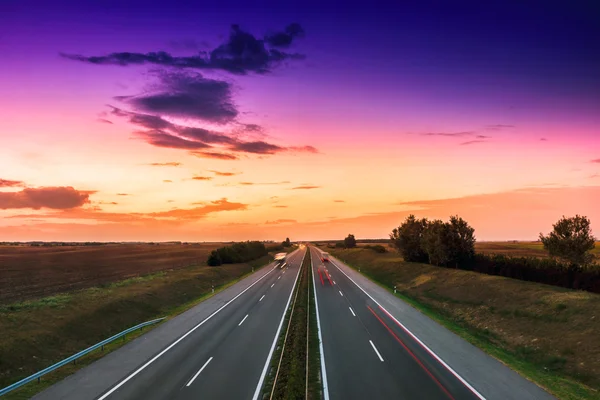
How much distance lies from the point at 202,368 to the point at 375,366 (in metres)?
9.26

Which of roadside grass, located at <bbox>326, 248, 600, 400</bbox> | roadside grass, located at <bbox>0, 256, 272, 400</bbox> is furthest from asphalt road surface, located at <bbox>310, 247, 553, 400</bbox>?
roadside grass, located at <bbox>0, 256, 272, 400</bbox>

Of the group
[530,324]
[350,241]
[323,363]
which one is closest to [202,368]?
[323,363]

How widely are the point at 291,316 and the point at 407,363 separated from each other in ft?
43.5

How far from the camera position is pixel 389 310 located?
108 feet

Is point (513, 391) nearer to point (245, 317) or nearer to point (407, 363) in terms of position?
point (407, 363)

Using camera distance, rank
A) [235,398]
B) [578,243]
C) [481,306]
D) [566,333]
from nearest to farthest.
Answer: [235,398]
[566,333]
[481,306]
[578,243]

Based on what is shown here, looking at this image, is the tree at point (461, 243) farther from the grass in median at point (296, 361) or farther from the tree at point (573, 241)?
the grass in median at point (296, 361)

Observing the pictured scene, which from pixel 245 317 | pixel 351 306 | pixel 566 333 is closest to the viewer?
pixel 566 333

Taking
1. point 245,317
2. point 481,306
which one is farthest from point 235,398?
point 481,306

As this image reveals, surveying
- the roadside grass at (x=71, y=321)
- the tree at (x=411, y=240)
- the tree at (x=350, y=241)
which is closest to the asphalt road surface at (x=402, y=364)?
the roadside grass at (x=71, y=321)

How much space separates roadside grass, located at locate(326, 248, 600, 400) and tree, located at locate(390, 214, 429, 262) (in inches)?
1022

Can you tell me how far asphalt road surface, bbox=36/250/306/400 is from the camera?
1595 centimetres

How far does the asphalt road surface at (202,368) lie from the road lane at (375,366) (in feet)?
13.1

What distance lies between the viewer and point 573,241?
3956cm
